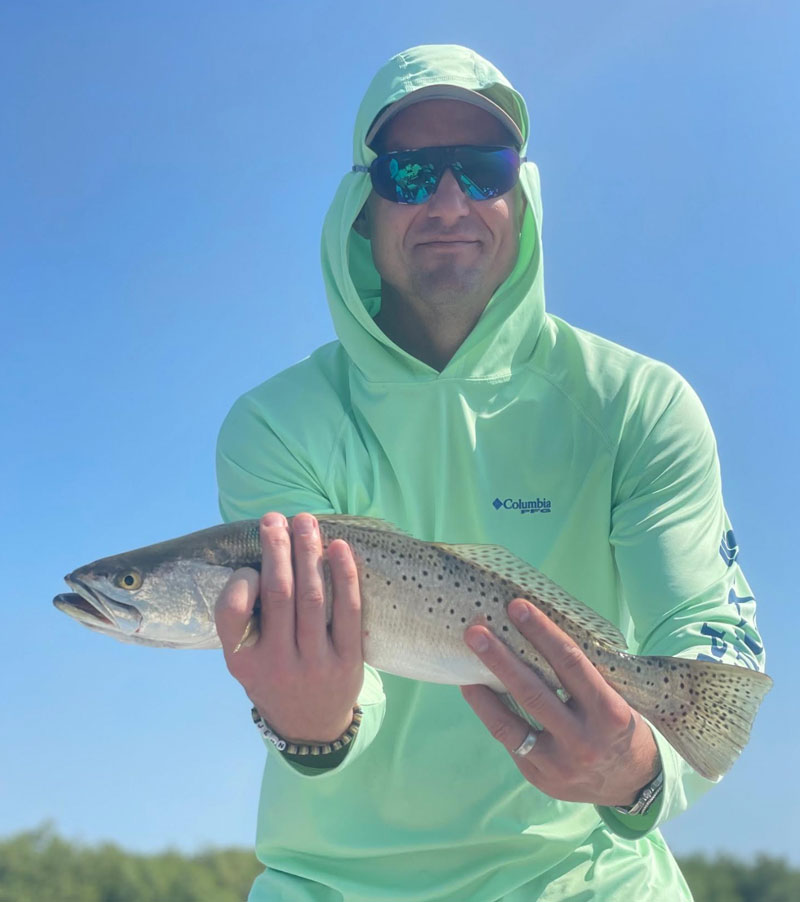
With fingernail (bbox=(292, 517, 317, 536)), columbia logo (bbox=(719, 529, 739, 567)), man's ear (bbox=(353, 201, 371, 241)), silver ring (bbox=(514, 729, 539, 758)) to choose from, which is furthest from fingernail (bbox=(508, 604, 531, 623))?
man's ear (bbox=(353, 201, 371, 241))

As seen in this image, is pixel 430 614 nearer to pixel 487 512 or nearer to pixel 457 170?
pixel 487 512

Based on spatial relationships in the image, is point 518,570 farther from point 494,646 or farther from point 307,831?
point 307,831

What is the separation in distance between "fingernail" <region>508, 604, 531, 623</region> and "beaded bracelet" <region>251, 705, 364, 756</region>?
942 millimetres

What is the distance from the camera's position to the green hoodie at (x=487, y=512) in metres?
5.02

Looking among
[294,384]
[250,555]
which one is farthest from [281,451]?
[250,555]

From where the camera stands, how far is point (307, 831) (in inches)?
208

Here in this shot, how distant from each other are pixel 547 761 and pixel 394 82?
13.1ft

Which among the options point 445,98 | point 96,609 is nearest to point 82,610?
point 96,609

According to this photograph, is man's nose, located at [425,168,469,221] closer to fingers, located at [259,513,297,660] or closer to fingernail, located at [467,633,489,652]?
fingers, located at [259,513,297,660]

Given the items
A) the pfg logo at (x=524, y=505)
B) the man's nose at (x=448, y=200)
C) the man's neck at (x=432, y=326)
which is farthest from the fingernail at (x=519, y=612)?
the man's nose at (x=448, y=200)

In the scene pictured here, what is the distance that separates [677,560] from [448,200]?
7.97ft

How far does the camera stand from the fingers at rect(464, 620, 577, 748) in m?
4.25

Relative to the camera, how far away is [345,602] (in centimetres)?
433

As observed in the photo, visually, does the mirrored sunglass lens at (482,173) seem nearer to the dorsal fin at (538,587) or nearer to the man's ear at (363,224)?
the man's ear at (363,224)
